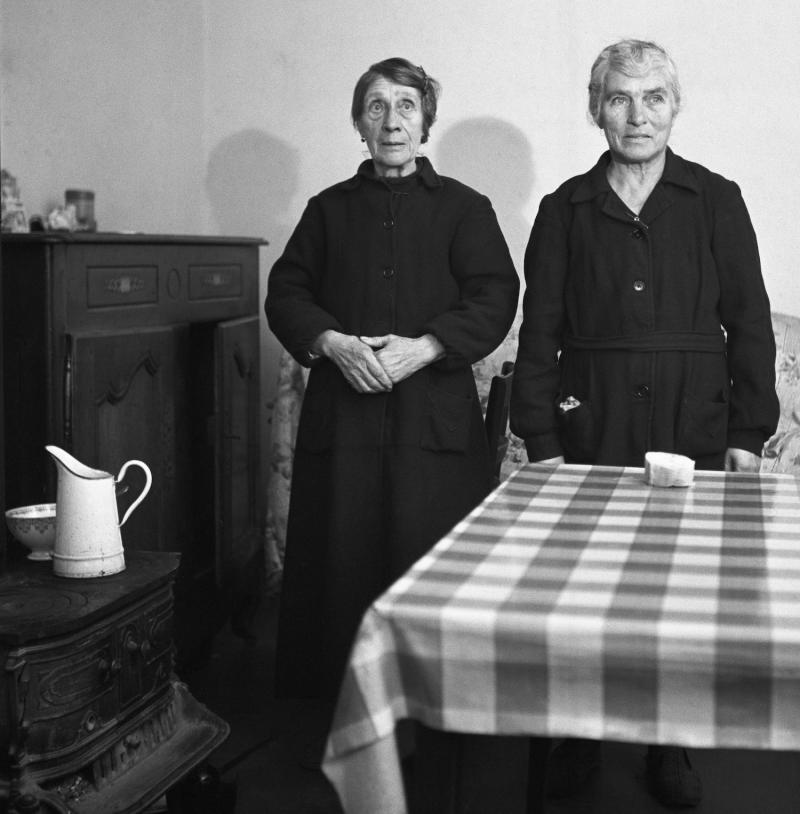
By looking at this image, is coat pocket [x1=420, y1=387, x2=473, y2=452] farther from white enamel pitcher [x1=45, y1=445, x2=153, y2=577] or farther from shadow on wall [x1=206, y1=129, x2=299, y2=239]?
shadow on wall [x1=206, y1=129, x2=299, y2=239]

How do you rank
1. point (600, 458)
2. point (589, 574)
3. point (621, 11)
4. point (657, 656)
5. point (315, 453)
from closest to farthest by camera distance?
point (657, 656) < point (589, 574) < point (600, 458) < point (315, 453) < point (621, 11)

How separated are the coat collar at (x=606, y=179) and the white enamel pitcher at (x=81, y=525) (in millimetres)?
1137

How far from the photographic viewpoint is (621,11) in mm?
4016

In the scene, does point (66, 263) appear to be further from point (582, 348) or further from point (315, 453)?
point (582, 348)

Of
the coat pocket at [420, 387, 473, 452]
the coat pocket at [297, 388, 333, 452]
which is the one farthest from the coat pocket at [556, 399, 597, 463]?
the coat pocket at [297, 388, 333, 452]

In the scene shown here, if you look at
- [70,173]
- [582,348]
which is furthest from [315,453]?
[70,173]

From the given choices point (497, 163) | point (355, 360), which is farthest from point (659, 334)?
point (497, 163)

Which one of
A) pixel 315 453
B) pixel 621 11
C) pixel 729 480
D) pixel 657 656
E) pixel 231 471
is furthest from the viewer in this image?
pixel 621 11

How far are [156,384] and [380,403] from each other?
2.10 feet

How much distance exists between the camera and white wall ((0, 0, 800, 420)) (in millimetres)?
3871

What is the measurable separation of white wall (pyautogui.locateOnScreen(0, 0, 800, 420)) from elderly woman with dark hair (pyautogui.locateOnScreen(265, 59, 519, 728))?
1190 millimetres

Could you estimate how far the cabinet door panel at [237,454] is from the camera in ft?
10.9

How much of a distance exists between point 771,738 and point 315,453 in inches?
66.4

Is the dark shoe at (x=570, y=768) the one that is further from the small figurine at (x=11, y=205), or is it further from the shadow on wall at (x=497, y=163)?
the shadow on wall at (x=497, y=163)
